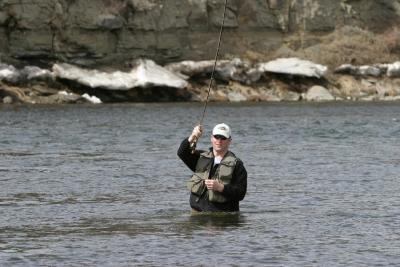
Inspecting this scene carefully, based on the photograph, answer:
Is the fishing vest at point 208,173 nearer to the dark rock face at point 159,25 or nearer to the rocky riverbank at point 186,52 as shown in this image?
the rocky riverbank at point 186,52

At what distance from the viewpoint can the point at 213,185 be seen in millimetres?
15844

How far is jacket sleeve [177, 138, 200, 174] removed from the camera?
1593cm

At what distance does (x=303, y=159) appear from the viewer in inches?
1158

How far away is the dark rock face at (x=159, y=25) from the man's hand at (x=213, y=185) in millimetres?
47083

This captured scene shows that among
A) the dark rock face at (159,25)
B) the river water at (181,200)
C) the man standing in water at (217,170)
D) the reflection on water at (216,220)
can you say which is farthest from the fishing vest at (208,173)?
the dark rock face at (159,25)

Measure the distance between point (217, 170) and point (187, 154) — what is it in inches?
20.1

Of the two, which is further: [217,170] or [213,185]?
[217,170]

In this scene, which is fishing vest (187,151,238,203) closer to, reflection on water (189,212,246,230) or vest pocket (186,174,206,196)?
vest pocket (186,174,206,196)

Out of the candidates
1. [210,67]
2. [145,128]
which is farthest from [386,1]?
[145,128]

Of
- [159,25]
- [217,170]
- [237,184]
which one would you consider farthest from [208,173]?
[159,25]

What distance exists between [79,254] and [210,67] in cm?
5116

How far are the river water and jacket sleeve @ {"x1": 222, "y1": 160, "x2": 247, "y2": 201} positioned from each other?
527mm

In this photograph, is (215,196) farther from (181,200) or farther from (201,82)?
(201,82)

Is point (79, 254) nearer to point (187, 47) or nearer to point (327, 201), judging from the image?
point (327, 201)
